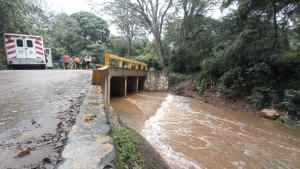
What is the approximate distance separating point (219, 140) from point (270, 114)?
3563mm

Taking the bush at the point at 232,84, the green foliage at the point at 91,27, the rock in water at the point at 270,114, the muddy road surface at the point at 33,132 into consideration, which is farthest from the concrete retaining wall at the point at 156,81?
the green foliage at the point at 91,27

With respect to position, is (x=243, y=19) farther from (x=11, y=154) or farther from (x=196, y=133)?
(x=11, y=154)

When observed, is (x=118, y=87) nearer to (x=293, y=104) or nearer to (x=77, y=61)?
(x=77, y=61)

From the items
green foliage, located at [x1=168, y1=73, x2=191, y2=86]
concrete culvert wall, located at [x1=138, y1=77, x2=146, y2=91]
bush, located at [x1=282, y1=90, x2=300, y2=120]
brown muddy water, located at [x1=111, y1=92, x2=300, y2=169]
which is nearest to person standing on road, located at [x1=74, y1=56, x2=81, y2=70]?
concrete culvert wall, located at [x1=138, y1=77, x2=146, y2=91]

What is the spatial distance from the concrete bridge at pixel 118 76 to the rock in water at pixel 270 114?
19.8ft

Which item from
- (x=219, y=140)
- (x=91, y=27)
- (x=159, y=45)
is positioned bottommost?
(x=219, y=140)

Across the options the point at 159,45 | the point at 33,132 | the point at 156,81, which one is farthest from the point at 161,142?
the point at 159,45

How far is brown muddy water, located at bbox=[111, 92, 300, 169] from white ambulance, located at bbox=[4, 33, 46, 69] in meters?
7.35

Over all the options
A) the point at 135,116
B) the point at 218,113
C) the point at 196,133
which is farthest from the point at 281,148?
the point at 135,116

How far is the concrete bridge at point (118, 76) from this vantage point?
5279mm

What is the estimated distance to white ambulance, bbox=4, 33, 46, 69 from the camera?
9406 mm

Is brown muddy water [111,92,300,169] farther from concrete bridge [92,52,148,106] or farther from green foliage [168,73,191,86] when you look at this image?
green foliage [168,73,191,86]

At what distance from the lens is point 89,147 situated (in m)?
1.02

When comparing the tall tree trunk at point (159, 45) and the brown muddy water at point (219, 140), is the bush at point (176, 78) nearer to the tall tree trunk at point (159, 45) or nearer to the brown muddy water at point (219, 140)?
the tall tree trunk at point (159, 45)
